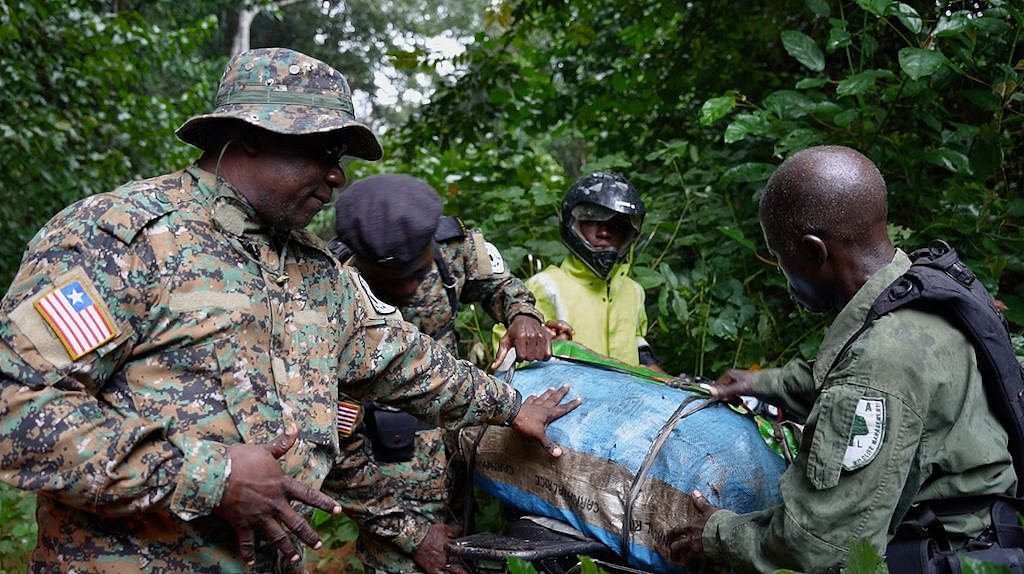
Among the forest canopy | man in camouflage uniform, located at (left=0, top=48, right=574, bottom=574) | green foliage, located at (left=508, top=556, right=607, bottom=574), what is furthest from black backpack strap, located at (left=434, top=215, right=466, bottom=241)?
green foliage, located at (left=508, top=556, right=607, bottom=574)

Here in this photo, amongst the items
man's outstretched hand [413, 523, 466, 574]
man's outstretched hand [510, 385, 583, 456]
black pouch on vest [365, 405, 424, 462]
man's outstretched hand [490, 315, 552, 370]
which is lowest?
man's outstretched hand [413, 523, 466, 574]

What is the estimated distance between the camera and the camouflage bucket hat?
194 cm

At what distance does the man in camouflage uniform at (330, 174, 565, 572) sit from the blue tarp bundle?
46 cm

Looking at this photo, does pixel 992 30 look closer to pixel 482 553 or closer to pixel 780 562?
pixel 780 562

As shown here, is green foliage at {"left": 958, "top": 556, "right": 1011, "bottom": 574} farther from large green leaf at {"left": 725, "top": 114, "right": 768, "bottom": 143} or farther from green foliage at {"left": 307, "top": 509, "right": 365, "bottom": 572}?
green foliage at {"left": 307, "top": 509, "right": 365, "bottom": 572}

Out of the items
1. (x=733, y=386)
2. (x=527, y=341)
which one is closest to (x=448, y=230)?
(x=527, y=341)

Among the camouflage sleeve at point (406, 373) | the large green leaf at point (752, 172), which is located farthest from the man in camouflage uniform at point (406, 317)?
the large green leaf at point (752, 172)

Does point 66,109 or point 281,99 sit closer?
point 281,99

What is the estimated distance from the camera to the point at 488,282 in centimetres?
359

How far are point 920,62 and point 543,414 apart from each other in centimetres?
199

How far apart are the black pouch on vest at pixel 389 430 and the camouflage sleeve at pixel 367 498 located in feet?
0.16

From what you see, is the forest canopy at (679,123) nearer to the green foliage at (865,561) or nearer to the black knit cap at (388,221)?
the black knit cap at (388,221)

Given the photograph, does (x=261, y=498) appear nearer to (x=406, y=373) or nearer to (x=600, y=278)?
(x=406, y=373)

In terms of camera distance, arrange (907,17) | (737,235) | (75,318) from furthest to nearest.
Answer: (737,235)
(907,17)
(75,318)
